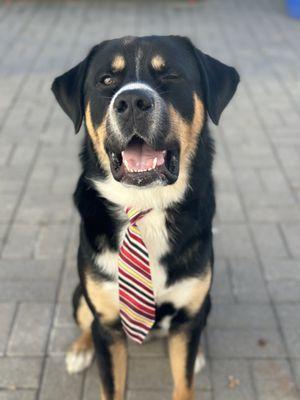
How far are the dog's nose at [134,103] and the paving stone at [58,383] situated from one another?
1.49 meters

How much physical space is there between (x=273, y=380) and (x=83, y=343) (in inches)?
41.0

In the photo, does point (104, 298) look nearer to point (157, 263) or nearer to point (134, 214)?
point (157, 263)

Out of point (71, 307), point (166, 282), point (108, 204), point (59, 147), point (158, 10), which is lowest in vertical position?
point (158, 10)

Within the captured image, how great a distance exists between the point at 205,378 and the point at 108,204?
44.2 inches

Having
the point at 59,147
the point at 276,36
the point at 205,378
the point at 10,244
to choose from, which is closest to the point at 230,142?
the point at 59,147

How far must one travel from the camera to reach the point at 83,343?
2.76 meters

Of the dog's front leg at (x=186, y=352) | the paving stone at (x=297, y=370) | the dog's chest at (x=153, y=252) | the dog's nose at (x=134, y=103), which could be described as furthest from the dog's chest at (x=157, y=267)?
the paving stone at (x=297, y=370)

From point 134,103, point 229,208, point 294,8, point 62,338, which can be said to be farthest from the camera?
point 294,8

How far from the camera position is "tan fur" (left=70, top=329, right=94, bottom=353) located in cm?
272

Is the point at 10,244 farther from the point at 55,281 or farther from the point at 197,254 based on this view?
the point at 197,254

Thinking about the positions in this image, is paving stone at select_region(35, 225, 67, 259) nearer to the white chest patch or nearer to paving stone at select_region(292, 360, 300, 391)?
the white chest patch

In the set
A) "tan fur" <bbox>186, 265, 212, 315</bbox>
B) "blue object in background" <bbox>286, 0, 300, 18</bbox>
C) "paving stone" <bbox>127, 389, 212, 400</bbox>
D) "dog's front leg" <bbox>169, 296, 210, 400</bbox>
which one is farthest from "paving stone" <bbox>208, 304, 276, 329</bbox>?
"blue object in background" <bbox>286, 0, 300, 18</bbox>

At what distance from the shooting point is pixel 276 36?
323 inches

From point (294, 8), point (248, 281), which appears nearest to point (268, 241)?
point (248, 281)
